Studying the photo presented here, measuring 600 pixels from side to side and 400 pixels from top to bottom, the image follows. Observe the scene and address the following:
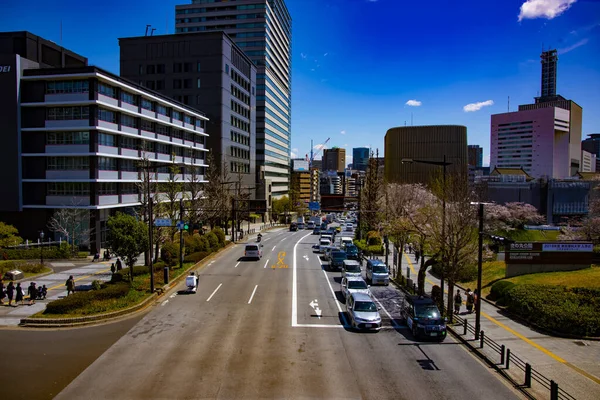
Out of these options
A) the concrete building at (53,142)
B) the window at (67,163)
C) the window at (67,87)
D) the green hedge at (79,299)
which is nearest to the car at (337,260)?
the green hedge at (79,299)

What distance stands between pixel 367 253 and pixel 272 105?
82940 millimetres

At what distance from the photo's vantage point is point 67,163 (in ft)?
154

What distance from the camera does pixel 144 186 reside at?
41.2m

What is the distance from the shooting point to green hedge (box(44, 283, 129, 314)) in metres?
22.1

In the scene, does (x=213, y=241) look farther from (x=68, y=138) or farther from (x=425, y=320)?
(x=425, y=320)

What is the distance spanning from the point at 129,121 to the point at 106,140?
19.2ft

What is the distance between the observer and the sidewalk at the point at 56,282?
74.5ft

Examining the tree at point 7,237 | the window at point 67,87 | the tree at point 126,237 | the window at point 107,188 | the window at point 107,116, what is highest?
the window at point 67,87

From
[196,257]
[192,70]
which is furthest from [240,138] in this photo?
[196,257]

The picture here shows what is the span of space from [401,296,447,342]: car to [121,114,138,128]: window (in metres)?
44.5

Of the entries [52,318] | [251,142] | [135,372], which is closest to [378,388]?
[135,372]

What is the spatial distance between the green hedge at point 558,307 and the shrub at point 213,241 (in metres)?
32.9

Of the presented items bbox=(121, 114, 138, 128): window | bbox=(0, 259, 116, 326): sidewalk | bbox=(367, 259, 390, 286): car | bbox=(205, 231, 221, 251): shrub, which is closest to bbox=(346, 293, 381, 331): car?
bbox=(367, 259, 390, 286): car

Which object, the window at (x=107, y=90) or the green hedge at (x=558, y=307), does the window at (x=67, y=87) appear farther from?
the green hedge at (x=558, y=307)
